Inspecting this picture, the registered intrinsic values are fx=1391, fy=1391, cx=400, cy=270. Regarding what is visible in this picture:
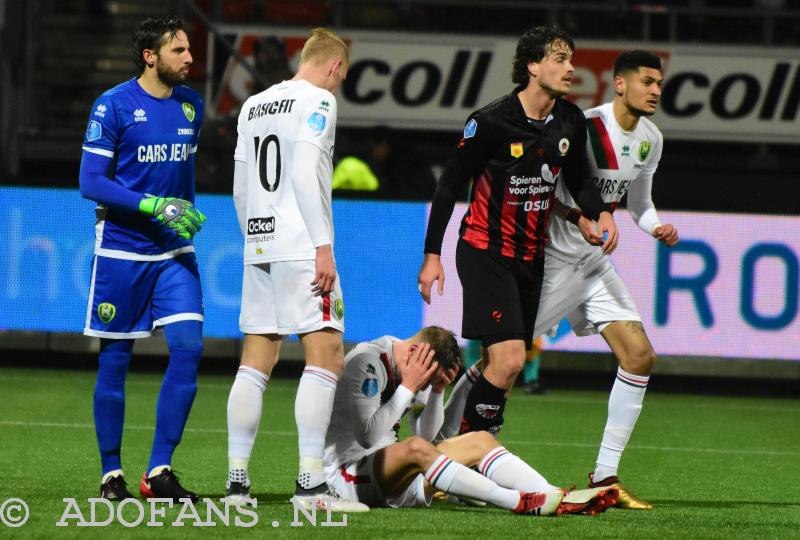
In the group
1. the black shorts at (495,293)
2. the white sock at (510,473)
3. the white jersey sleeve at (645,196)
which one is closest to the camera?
the white sock at (510,473)

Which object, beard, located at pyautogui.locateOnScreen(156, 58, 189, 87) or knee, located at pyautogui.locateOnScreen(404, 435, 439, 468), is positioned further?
beard, located at pyautogui.locateOnScreen(156, 58, 189, 87)

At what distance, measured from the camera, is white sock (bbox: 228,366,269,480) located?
5.70 meters

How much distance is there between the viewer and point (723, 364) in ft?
39.6

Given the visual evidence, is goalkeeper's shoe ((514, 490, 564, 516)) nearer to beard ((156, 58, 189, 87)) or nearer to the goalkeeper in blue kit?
the goalkeeper in blue kit

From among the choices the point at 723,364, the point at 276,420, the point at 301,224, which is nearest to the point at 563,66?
the point at 301,224

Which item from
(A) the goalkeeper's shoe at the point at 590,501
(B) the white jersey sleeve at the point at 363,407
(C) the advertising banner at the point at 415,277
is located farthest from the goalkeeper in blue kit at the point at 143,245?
(C) the advertising banner at the point at 415,277

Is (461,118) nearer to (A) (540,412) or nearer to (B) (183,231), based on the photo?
(A) (540,412)

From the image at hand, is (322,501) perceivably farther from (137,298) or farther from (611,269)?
(611,269)

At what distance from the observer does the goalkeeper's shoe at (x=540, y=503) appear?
5.51 m

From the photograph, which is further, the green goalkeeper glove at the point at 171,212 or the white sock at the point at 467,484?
the green goalkeeper glove at the point at 171,212

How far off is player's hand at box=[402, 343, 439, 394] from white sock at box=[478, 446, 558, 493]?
0.41 meters

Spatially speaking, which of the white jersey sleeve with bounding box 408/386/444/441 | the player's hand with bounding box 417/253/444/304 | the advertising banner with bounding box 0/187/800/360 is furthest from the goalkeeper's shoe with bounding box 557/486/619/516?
the advertising banner with bounding box 0/187/800/360

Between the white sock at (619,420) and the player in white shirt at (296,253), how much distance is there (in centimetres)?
142

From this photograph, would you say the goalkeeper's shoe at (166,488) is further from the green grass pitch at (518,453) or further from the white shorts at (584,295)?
the white shorts at (584,295)
